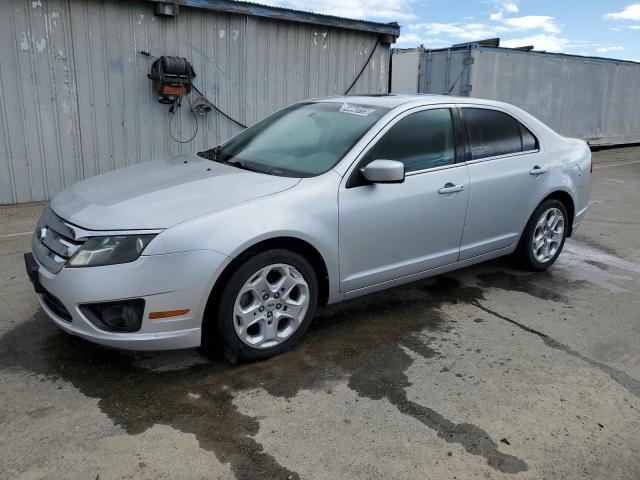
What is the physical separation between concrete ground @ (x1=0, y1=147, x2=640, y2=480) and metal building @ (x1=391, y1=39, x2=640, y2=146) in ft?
30.5

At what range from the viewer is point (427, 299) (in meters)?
4.58

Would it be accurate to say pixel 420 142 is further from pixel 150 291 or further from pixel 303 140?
pixel 150 291

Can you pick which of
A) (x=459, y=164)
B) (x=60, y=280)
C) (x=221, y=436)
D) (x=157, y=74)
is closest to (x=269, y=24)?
(x=157, y=74)

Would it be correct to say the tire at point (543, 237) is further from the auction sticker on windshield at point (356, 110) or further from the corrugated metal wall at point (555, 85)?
the corrugated metal wall at point (555, 85)

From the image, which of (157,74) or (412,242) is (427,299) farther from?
(157,74)

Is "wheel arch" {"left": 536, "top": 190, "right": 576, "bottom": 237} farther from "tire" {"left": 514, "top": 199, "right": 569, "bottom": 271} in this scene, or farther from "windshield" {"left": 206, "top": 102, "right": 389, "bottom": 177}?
"windshield" {"left": 206, "top": 102, "right": 389, "bottom": 177}

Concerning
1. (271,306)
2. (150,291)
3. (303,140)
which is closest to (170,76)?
(303,140)

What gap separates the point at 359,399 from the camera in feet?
10.2

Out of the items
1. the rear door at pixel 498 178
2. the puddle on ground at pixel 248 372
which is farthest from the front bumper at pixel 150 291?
the rear door at pixel 498 178

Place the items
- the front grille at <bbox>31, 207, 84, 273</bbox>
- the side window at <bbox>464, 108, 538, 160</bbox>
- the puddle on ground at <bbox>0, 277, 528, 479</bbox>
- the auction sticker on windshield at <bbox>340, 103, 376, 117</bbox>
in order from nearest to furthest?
the puddle on ground at <bbox>0, 277, 528, 479</bbox> → the front grille at <bbox>31, 207, 84, 273</bbox> → the auction sticker on windshield at <bbox>340, 103, 376, 117</bbox> → the side window at <bbox>464, 108, 538, 160</bbox>

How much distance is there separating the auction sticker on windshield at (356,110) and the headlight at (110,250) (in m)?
1.85

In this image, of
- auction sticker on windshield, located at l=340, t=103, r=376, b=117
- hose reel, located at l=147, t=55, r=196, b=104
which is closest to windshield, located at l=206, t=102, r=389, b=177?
auction sticker on windshield, located at l=340, t=103, r=376, b=117

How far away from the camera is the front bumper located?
9.64 ft

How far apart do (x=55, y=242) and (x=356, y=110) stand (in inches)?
86.9
